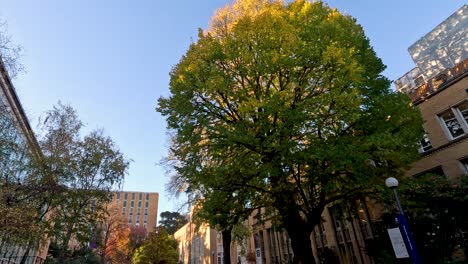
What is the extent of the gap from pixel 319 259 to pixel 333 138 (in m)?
14.5

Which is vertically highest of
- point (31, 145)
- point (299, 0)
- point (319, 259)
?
point (299, 0)

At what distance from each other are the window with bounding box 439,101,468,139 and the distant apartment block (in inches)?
4598

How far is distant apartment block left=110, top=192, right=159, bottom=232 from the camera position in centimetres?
11793

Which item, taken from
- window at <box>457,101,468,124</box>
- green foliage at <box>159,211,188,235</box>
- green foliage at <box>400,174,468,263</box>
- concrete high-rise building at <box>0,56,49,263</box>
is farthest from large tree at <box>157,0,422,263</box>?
green foliage at <box>159,211,188,235</box>

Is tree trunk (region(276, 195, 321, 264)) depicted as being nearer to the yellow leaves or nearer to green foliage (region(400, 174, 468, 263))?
green foliage (region(400, 174, 468, 263))

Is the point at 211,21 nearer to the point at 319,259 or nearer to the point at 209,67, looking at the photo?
the point at 209,67

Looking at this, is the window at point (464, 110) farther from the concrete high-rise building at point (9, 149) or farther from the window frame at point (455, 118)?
the concrete high-rise building at point (9, 149)

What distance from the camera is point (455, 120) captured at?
16734 mm

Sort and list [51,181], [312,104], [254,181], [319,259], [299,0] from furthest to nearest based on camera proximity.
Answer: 1. [319,259]
2. [51,181]
3. [299,0]
4. [254,181]
5. [312,104]

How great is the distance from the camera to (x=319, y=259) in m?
22.4

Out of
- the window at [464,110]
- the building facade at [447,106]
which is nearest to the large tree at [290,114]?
the building facade at [447,106]

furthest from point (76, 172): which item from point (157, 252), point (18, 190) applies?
point (157, 252)

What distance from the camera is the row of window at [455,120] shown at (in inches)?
642

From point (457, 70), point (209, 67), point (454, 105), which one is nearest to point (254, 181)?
point (209, 67)
